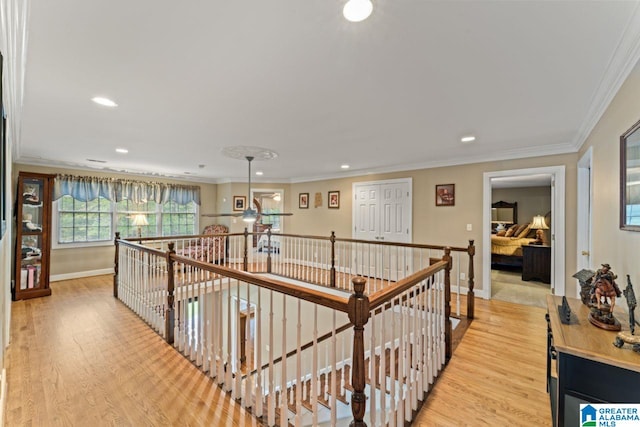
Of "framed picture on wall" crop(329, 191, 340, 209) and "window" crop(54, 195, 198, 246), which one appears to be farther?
"framed picture on wall" crop(329, 191, 340, 209)

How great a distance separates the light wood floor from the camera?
1.84 m

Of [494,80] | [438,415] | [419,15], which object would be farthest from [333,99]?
[438,415]

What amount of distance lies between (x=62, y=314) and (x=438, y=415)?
4.48m

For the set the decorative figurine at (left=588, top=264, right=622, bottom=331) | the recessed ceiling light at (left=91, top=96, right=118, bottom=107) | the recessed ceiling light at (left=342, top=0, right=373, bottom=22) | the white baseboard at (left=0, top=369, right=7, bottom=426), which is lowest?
the white baseboard at (left=0, top=369, right=7, bottom=426)

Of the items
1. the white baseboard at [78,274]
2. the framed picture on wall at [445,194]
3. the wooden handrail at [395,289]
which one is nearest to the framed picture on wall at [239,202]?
the white baseboard at [78,274]

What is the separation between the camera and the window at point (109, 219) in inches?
216

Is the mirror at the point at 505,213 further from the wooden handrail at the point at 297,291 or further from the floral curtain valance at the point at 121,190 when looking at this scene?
the floral curtain valance at the point at 121,190

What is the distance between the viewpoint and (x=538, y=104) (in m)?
2.44

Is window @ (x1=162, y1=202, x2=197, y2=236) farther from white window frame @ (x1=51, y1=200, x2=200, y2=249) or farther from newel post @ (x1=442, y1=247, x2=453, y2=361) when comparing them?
newel post @ (x1=442, y1=247, x2=453, y2=361)

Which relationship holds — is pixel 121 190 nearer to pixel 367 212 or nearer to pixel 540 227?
pixel 367 212

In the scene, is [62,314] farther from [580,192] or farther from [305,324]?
[580,192]

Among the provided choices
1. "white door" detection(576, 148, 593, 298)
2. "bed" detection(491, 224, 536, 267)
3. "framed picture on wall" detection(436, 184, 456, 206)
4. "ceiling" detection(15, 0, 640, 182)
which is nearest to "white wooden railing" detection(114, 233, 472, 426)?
"ceiling" detection(15, 0, 640, 182)

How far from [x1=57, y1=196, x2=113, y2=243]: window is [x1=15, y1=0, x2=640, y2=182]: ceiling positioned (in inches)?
90.2

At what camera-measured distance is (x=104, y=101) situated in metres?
2.39
